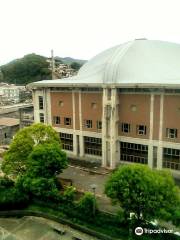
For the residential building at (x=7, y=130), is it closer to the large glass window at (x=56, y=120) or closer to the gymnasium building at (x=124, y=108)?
the gymnasium building at (x=124, y=108)

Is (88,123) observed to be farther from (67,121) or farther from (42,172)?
(42,172)

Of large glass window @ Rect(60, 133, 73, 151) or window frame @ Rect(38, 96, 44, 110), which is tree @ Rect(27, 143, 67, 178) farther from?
window frame @ Rect(38, 96, 44, 110)

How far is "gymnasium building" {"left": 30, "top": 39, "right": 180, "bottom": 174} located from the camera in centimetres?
3478

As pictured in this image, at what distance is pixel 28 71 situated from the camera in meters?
142

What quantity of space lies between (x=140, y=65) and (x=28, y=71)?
111111 mm

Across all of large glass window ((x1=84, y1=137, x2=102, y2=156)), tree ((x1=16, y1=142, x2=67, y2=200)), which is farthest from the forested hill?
tree ((x1=16, y1=142, x2=67, y2=200))

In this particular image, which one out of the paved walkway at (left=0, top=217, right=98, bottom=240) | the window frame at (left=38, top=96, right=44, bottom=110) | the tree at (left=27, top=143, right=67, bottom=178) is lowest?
the paved walkway at (left=0, top=217, right=98, bottom=240)

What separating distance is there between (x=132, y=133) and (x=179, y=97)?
8.29 metres

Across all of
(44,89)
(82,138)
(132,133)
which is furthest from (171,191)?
(44,89)

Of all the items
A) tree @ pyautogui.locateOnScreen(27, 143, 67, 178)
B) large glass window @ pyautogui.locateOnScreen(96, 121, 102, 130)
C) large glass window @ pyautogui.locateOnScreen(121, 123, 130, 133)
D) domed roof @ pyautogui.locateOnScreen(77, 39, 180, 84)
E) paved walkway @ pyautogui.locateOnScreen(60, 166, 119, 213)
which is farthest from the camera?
large glass window @ pyautogui.locateOnScreen(96, 121, 102, 130)

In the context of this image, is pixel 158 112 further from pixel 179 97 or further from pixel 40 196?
pixel 40 196

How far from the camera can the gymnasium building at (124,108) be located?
3478 cm

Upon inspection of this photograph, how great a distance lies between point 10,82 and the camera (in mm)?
151500

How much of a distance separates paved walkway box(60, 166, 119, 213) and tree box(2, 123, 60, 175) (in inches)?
258
